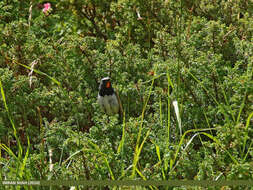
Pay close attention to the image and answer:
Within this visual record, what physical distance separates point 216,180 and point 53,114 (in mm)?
1625

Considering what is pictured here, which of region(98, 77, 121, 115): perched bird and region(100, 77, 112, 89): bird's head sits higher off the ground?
region(100, 77, 112, 89): bird's head

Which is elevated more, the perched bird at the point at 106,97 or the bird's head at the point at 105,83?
the bird's head at the point at 105,83

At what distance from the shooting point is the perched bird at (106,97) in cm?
343

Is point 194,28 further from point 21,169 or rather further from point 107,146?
point 21,169

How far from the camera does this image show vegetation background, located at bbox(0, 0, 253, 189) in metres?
2.59

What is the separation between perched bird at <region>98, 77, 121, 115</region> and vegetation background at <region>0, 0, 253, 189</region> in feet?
0.22

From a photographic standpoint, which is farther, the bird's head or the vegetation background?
the bird's head

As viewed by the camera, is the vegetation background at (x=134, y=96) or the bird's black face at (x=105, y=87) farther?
the bird's black face at (x=105, y=87)

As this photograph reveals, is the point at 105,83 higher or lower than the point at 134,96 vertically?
higher

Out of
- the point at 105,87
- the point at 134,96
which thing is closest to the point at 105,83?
the point at 105,87

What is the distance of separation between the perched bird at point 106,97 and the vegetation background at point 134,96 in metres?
0.07

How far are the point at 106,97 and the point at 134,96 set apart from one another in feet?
0.70

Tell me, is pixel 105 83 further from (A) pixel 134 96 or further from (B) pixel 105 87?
(A) pixel 134 96

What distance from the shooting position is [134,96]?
344cm
